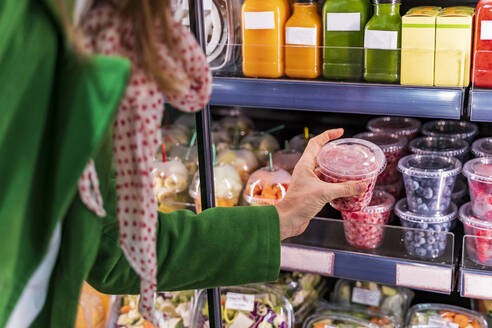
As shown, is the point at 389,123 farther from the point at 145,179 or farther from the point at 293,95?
the point at 145,179

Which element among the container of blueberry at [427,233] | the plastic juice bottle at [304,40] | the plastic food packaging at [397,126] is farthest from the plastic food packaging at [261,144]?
the container of blueberry at [427,233]

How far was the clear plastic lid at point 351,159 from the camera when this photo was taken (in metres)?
1.35

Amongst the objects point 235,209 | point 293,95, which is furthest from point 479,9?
point 235,209

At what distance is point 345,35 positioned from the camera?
156cm

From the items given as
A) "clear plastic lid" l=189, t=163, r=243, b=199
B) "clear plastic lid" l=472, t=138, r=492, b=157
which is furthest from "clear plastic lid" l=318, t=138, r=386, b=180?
"clear plastic lid" l=189, t=163, r=243, b=199

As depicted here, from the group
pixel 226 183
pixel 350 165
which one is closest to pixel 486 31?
pixel 350 165

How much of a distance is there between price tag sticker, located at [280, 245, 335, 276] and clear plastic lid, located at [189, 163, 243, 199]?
25 centimetres

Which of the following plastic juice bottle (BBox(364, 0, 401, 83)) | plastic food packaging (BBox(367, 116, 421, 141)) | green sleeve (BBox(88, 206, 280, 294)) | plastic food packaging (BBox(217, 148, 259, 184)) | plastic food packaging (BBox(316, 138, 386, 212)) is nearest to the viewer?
green sleeve (BBox(88, 206, 280, 294))

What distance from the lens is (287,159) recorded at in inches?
73.7

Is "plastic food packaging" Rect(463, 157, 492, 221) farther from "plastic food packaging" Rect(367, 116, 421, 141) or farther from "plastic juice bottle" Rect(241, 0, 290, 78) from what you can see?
"plastic juice bottle" Rect(241, 0, 290, 78)

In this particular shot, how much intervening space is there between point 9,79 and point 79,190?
0.17m

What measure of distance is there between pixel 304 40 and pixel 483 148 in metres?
0.59

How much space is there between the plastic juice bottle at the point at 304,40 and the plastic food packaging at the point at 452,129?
0.44m

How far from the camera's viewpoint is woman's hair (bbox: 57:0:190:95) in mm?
713
